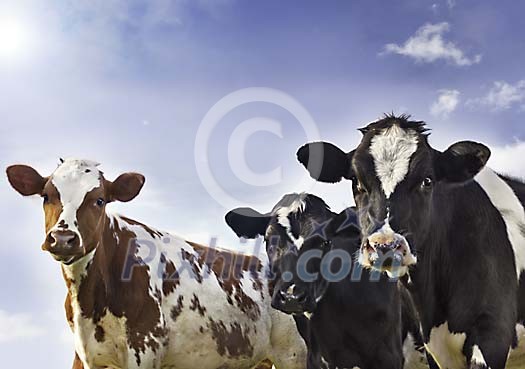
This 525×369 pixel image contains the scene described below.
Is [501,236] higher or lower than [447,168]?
lower

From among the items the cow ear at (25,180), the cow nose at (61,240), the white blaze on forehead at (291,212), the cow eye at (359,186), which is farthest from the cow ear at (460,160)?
the cow ear at (25,180)

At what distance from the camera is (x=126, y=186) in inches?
362

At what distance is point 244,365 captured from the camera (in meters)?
10.1

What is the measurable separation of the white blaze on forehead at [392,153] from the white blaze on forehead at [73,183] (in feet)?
12.4

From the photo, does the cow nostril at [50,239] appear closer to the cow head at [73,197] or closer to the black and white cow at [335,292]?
the cow head at [73,197]

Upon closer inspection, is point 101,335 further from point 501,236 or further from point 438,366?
point 501,236

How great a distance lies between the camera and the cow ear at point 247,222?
9438mm

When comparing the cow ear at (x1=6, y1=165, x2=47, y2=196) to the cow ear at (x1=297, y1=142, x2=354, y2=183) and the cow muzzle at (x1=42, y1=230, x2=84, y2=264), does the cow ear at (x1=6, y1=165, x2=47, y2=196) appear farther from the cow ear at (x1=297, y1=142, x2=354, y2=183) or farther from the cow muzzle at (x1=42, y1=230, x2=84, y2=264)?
the cow ear at (x1=297, y1=142, x2=354, y2=183)

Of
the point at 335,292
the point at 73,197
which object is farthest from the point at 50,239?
the point at 335,292

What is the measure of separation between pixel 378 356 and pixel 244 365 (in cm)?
293

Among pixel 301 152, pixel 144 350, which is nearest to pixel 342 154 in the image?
pixel 301 152

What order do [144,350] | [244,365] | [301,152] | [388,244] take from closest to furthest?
1. [388,244]
2. [301,152]
3. [144,350]
4. [244,365]

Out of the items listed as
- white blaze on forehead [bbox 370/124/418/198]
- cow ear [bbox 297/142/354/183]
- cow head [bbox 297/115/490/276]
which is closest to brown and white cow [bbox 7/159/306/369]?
cow ear [bbox 297/142/354/183]

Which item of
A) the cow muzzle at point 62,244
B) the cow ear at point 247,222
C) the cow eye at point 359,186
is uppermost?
the cow ear at point 247,222
